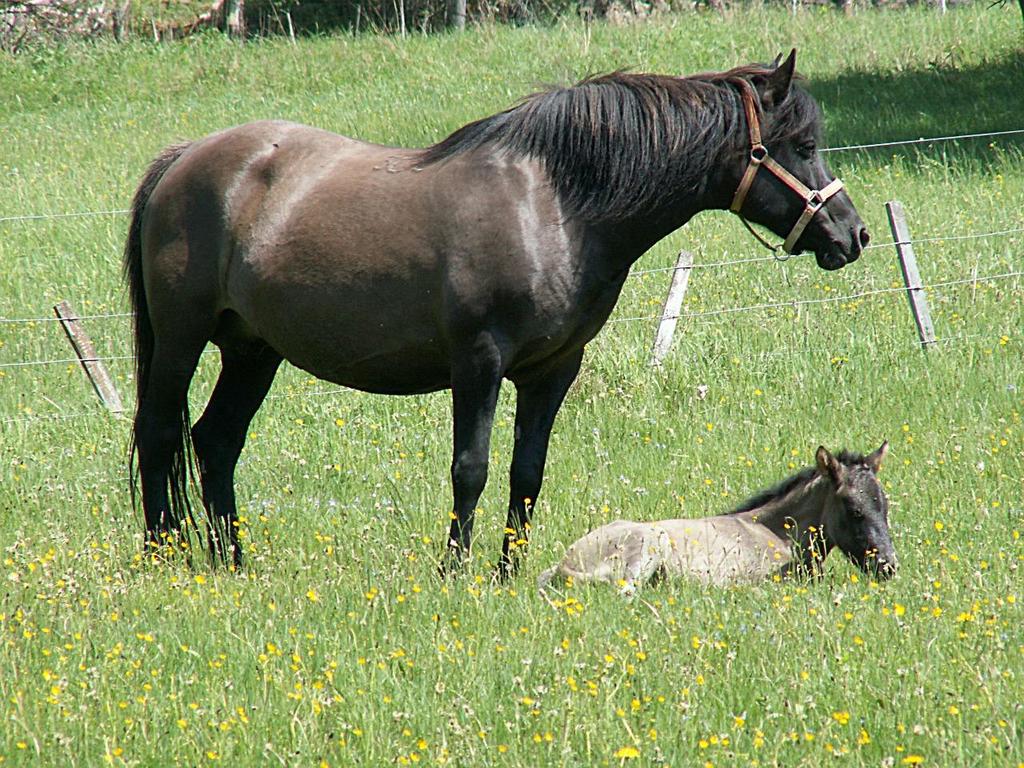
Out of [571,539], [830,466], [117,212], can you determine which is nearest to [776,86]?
[830,466]

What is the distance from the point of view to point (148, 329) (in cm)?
685

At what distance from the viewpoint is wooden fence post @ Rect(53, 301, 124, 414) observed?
920 cm

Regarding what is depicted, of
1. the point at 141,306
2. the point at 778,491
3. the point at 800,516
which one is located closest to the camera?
the point at 800,516

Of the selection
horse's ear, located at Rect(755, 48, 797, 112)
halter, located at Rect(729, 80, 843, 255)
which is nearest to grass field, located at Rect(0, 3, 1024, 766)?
halter, located at Rect(729, 80, 843, 255)

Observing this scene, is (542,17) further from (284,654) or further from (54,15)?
(284,654)

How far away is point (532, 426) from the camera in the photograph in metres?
6.07

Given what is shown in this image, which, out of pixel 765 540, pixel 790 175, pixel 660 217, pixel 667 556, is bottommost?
pixel 765 540

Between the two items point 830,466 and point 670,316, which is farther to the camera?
point 670,316

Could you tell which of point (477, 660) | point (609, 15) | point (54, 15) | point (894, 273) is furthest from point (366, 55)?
point (477, 660)

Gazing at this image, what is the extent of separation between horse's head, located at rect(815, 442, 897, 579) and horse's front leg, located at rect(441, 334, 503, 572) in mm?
1640

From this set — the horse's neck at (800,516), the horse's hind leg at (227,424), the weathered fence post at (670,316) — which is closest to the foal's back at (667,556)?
the horse's neck at (800,516)

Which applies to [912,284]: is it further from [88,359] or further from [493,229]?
[88,359]

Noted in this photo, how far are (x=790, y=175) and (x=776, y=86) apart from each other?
1.30ft

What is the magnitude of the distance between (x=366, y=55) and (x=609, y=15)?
536cm
